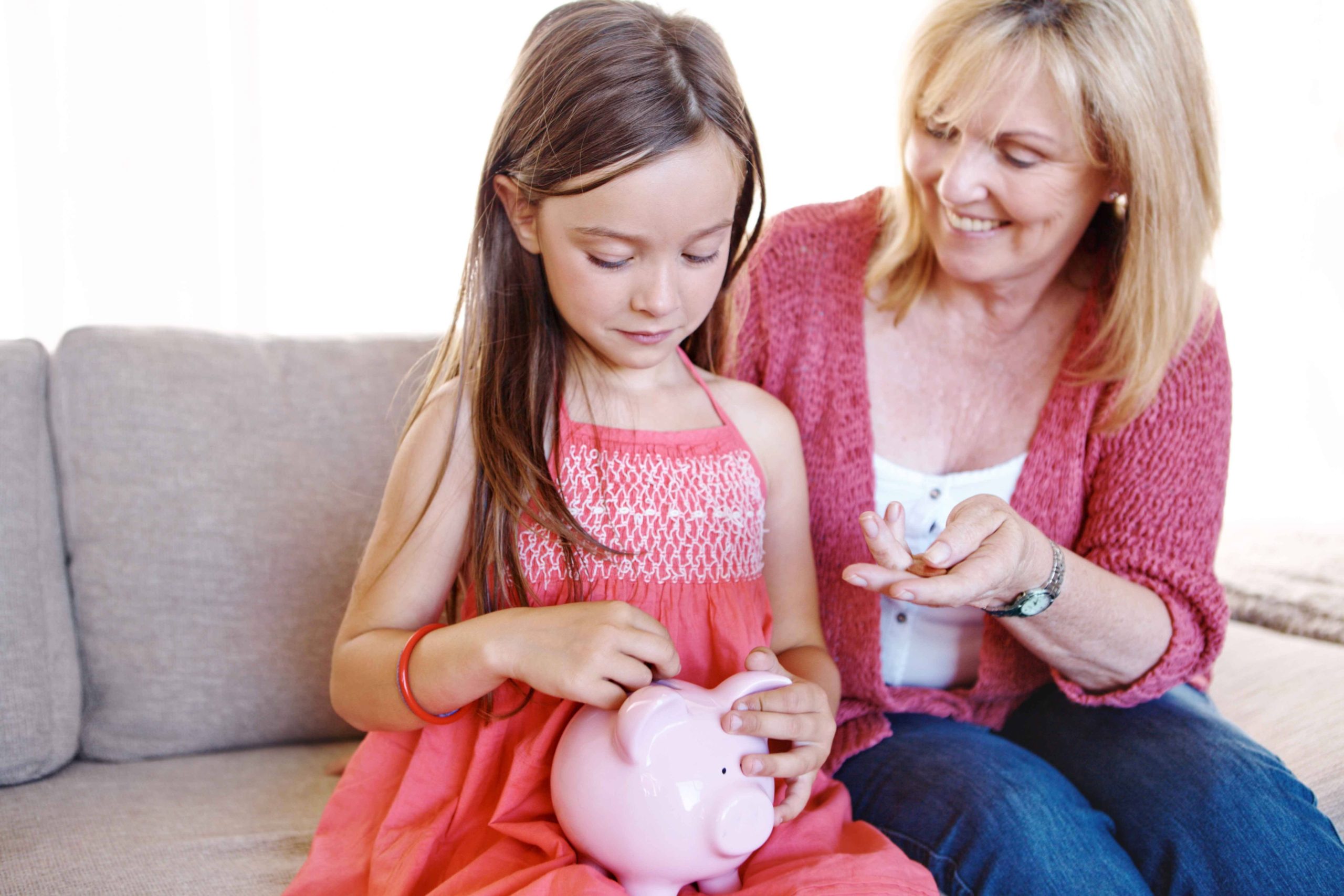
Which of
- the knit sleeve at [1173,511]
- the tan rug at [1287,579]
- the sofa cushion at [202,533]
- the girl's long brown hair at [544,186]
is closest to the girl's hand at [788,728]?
the girl's long brown hair at [544,186]

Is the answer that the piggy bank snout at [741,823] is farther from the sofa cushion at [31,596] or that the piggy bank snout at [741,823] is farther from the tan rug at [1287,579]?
the tan rug at [1287,579]

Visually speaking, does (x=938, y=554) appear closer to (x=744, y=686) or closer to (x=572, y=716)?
(x=744, y=686)

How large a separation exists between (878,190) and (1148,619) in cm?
68

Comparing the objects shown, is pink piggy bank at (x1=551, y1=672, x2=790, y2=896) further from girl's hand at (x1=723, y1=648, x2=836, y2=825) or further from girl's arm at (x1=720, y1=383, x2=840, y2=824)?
girl's arm at (x1=720, y1=383, x2=840, y2=824)

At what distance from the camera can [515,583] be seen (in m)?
1.06

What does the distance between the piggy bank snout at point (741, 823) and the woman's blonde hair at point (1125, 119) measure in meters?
0.71

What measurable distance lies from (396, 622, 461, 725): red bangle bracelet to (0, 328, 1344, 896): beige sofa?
1.29 feet

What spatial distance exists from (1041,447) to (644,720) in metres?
0.71

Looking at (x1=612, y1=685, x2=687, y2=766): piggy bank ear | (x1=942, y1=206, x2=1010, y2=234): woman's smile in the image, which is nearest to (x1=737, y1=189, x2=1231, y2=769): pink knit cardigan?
(x1=942, y1=206, x2=1010, y2=234): woman's smile

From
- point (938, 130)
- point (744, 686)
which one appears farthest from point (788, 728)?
point (938, 130)

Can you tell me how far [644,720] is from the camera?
2.80ft

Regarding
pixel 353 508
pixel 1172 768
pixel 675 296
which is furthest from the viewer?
pixel 353 508

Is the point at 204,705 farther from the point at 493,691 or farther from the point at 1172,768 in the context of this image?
the point at 1172,768

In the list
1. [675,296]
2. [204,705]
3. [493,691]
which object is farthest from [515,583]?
[204,705]
